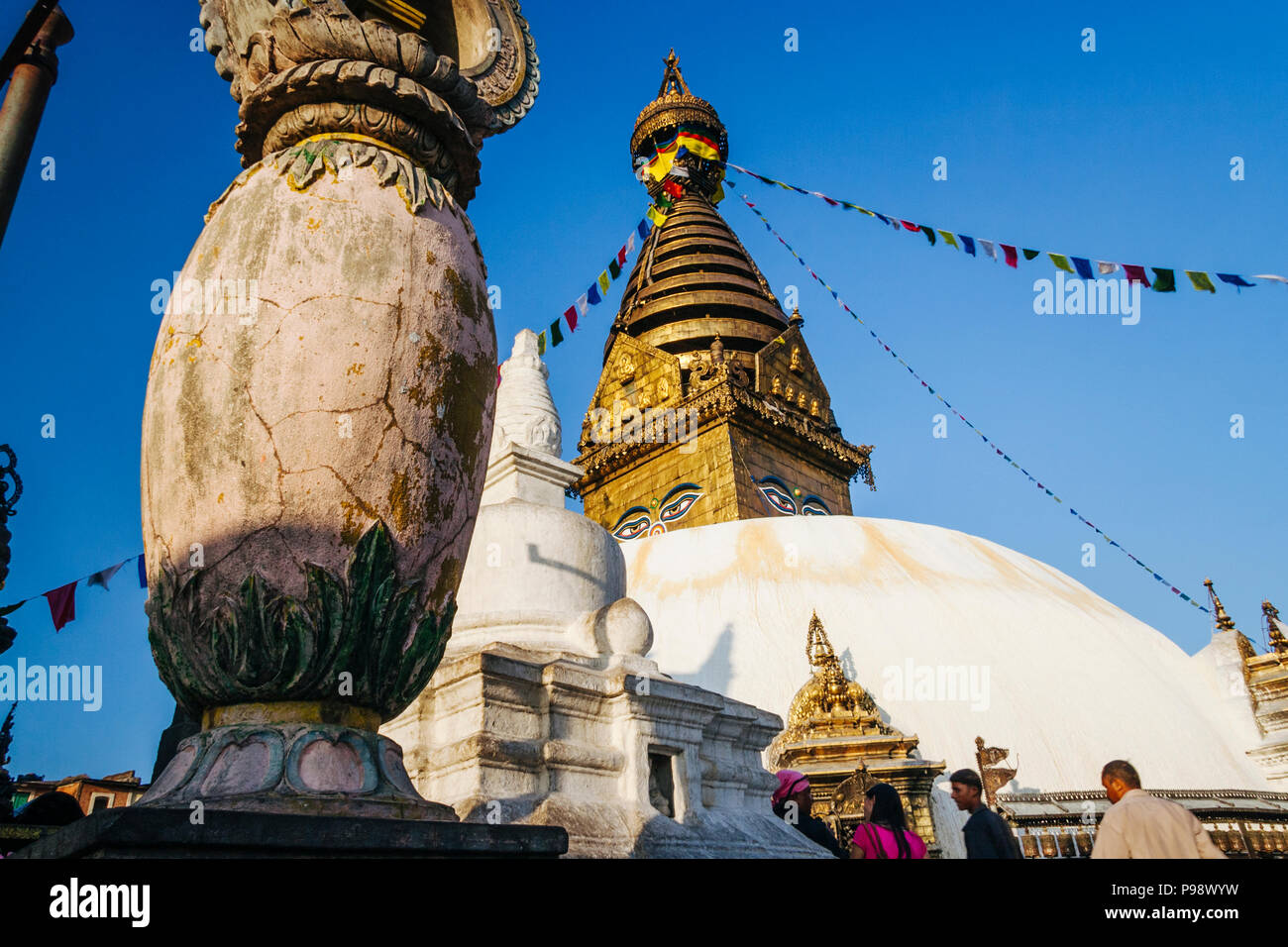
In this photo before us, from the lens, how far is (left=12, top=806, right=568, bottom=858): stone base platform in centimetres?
164

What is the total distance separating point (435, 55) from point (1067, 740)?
1012 cm

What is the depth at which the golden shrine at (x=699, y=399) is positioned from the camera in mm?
21328

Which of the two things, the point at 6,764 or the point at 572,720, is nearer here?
the point at 572,720

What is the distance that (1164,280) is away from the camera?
10766 millimetres

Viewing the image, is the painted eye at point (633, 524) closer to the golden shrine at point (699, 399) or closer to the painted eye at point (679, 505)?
the golden shrine at point (699, 399)

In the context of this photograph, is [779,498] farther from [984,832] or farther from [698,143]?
[984,832]

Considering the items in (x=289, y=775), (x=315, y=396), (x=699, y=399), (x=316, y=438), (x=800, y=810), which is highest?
(x=699, y=399)

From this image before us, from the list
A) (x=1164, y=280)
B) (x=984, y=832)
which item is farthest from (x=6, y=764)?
(x=1164, y=280)

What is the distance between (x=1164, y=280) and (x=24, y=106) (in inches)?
449

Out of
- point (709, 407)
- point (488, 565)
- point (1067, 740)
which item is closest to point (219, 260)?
point (488, 565)

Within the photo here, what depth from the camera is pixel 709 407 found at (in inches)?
849

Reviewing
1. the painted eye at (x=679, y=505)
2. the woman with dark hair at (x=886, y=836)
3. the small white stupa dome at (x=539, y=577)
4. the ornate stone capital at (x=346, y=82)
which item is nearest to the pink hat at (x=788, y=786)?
the small white stupa dome at (x=539, y=577)
